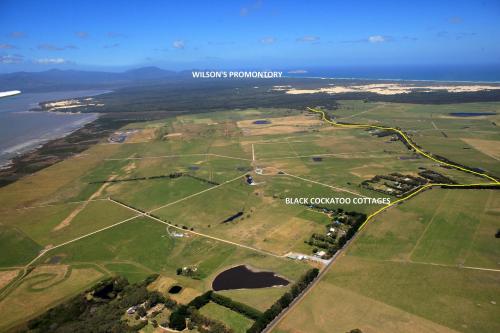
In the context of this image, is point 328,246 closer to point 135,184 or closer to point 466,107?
point 135,184

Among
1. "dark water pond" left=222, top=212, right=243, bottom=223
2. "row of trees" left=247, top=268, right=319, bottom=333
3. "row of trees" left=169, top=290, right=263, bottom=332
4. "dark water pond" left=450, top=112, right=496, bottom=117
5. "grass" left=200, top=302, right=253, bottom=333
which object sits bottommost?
"grass" left=200, top=302, right=253, bottom=333

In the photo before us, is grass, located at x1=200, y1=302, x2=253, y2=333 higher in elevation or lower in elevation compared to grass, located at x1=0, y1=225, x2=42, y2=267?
higher

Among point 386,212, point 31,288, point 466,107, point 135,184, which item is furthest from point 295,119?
point 31,288

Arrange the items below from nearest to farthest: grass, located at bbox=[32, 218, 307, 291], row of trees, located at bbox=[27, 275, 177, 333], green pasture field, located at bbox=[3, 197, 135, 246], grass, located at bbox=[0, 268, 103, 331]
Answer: row of trees, located at bbox=[27, 275, 177, 333] → grass, located at bbox=[0, 268, 103, 331] → grass, located at bbox=[32, 218, 307, 291] → green pasture field, located at bbox=[3, 197, 135, 246]

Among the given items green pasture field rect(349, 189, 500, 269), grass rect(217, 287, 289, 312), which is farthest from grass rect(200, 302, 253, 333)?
green pasture field rect(349, 189, 500, 269)

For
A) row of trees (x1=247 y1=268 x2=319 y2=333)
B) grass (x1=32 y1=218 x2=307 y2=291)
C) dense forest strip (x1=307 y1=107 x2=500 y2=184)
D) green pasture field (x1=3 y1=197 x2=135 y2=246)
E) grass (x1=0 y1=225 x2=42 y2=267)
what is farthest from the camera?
dense forest strip (x1=307 y1=107 x2=500 y2=184)

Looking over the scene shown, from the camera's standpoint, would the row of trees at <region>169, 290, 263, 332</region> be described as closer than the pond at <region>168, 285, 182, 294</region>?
Yes

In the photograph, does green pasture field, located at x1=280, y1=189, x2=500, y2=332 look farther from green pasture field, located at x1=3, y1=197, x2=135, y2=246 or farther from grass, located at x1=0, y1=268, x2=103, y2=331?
green pasture field, located at x1=3, y1=197, x2=135, y2=246
